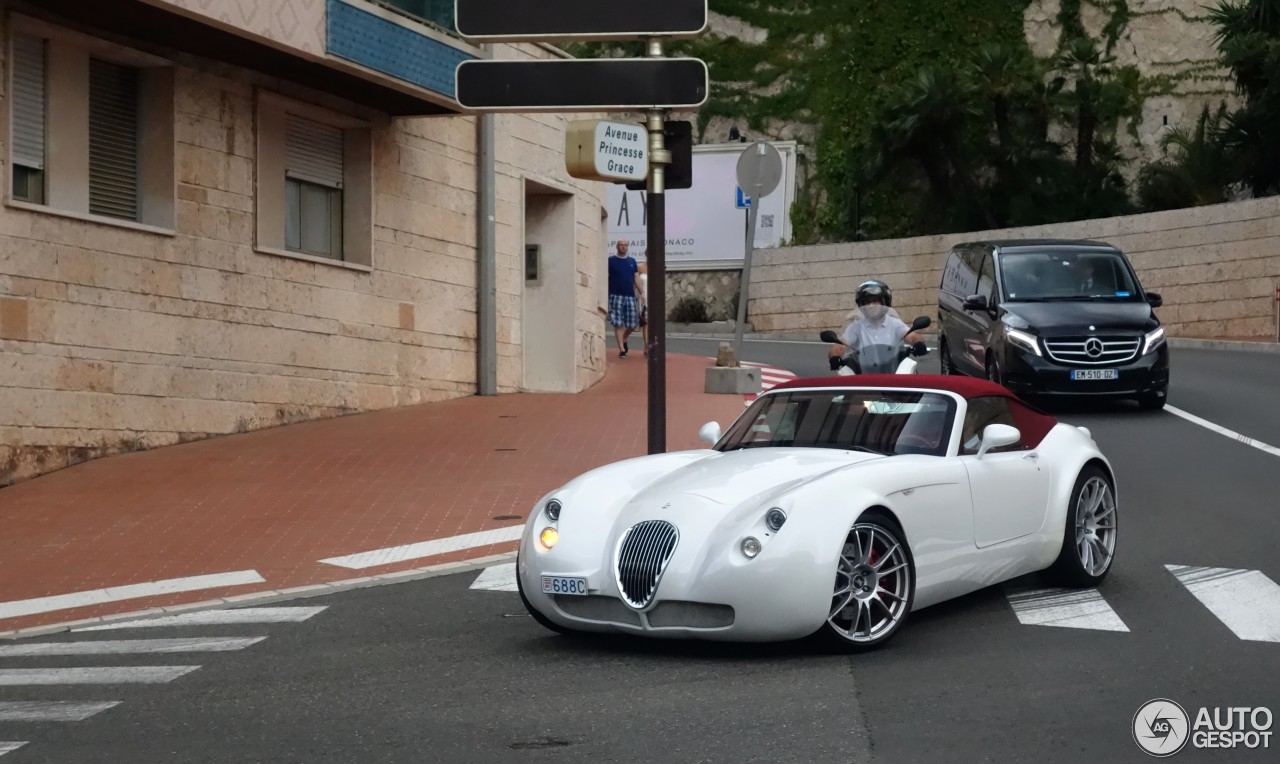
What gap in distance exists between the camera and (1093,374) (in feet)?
55.7

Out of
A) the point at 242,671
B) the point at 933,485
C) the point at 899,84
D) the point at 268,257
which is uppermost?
the point at 899,84

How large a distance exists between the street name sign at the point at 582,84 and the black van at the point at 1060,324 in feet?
24.3

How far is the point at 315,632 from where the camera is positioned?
25.8 feet

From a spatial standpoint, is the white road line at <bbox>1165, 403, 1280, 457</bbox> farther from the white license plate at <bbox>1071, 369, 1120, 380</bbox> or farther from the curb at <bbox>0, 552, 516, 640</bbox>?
the curb at <bbox>0, 552, 516, 640</bbox>

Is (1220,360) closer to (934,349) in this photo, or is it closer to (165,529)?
(934,349)

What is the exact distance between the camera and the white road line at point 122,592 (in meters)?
8.91

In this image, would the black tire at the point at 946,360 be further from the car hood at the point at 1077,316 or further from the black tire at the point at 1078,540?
the black tire at the point at 1078,540

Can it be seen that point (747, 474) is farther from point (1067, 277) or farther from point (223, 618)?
point (1067, 277)

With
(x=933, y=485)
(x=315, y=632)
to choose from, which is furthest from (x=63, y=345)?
(x=933, y=485)

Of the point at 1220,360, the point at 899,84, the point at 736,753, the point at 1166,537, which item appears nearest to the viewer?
the point at 736,753

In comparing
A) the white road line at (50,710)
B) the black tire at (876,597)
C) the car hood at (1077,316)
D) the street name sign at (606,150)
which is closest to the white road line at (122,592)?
the white road line at (50,710)

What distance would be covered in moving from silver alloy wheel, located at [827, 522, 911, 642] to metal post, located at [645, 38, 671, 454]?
4179mm

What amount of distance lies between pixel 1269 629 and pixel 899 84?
3499 cm

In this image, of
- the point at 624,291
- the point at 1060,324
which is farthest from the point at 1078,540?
the point at 624,291
